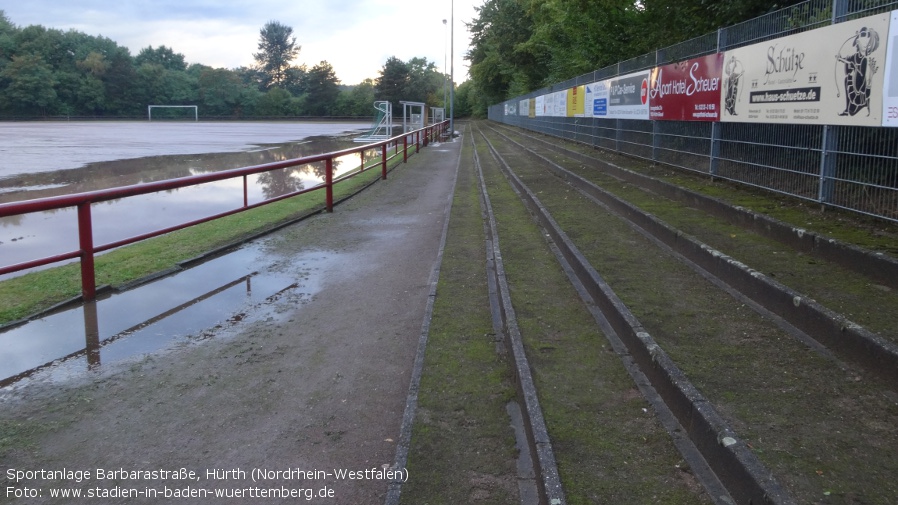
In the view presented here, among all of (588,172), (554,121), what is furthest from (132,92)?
(588,172)

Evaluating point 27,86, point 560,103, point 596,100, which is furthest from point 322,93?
point 596,100

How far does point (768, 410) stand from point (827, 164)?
17.0 feet

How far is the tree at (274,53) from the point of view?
142500 millimetres

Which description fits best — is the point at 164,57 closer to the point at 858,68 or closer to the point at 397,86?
the point at 397,86

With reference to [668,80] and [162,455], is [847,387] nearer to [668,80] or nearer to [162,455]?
[162,455]

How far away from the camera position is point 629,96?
16750 mm

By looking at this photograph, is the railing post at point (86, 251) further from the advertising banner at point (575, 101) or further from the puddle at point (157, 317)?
the advertising banner at point (575, 101)

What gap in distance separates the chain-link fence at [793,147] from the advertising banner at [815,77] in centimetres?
18

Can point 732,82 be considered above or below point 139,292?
above

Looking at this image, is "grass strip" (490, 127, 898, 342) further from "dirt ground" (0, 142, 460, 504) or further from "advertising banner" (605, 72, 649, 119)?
"advertising banner" (605, 72, 649, 119)

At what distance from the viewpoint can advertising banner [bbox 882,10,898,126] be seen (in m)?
6.47

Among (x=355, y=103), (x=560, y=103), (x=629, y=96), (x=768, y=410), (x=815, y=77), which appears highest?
(x=355, y=103)

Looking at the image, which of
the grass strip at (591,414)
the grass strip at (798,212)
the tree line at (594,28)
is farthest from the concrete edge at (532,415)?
the tree line at (594,28)

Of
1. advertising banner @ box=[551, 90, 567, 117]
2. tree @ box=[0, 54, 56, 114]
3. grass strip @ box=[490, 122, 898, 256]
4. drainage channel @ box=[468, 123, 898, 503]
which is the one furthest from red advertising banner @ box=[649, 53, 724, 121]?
tree @ box=[0, 54, 56, 114]
